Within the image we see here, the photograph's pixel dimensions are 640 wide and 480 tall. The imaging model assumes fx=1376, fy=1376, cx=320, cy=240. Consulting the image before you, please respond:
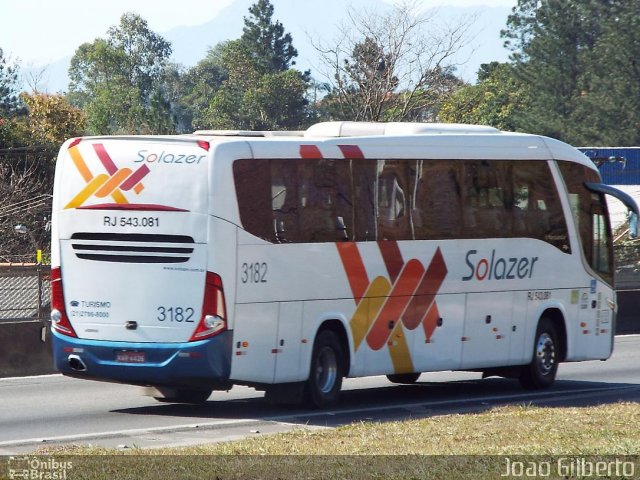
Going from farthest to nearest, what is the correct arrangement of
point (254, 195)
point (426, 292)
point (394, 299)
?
point (426, 292) < point (394, 299) < point (254, 195)

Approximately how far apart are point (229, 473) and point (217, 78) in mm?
164771

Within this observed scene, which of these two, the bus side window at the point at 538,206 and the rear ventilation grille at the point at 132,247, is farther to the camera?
the bus side window at the point at 538,206

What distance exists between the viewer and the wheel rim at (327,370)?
1603 cm

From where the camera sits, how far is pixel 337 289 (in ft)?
52.9

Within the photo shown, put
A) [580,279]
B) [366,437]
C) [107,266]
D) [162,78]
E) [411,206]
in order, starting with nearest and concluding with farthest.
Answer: [366,437] < [107,266] < [411,206] < [580,279] < [162,78]

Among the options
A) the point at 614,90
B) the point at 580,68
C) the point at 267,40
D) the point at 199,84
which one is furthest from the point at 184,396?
the point at 199,84

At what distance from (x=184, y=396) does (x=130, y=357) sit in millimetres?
2042

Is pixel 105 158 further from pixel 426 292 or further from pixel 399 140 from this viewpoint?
pixel 426 292

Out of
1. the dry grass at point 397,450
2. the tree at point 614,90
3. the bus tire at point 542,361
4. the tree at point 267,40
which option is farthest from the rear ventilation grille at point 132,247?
the tree at point 267,40

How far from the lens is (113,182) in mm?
15195

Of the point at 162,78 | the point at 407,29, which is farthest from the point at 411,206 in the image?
the point at 162,78

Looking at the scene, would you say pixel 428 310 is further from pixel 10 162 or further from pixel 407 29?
pixel 10 162

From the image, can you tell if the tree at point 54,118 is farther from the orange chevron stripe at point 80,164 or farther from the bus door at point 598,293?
the orange chevron stripe at point 80,164

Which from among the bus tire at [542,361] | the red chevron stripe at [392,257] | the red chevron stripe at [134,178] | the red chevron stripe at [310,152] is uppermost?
the red chevron stripe at [310,152]
